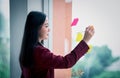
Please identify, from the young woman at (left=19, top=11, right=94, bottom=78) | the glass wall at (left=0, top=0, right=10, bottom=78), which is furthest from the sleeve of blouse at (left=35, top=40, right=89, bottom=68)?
the glass wall at (left=0, top=0, right=10, bottom=78)

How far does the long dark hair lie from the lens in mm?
1037

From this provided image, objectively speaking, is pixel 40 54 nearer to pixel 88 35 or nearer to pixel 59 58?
pixel 59 58

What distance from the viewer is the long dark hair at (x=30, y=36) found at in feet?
3.40

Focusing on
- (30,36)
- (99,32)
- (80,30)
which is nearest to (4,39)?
(30,36)

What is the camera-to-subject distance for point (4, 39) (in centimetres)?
146

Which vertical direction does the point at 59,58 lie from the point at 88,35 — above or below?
below

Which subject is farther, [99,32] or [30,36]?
[99,32]

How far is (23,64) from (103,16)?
2.70ft

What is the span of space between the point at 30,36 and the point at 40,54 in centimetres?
11

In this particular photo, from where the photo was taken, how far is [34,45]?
1043mm

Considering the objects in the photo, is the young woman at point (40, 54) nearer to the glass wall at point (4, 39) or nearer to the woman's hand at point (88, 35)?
the woman's hand at point (88, 35)

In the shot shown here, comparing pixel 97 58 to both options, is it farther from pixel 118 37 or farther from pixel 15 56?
pixel 15 56

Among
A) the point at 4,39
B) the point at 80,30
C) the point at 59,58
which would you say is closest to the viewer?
the point at 59,58

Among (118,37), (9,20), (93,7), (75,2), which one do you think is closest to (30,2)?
(9,20)
